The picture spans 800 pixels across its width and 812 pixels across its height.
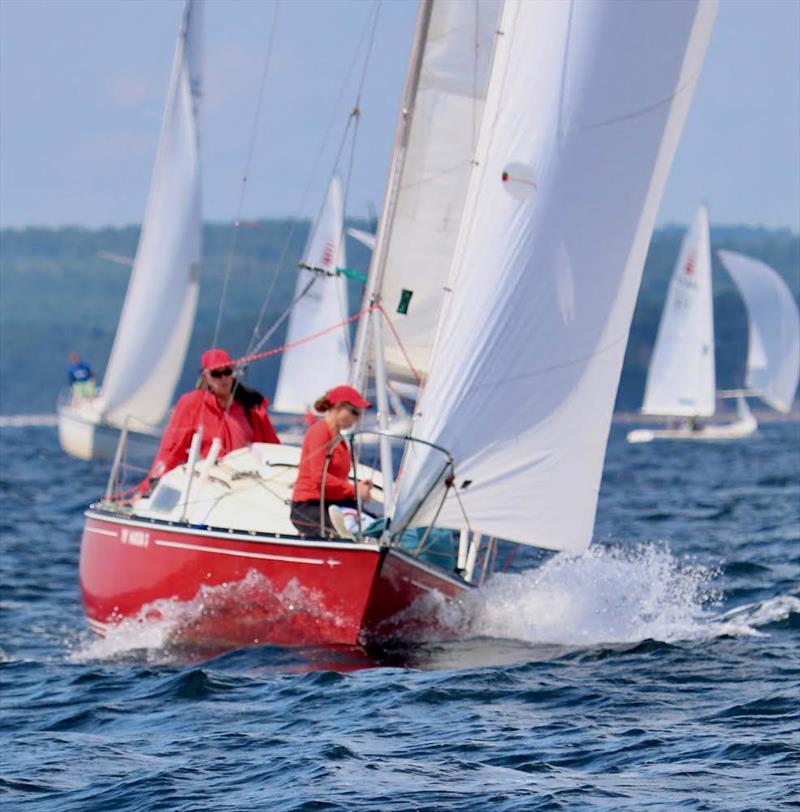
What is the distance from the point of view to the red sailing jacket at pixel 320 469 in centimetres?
899

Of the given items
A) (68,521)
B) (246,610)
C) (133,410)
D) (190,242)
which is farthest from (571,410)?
(133,410)

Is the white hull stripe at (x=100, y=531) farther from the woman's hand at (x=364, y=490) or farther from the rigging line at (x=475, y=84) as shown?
the rigging line at (x=475, y=84)

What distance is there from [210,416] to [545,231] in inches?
106

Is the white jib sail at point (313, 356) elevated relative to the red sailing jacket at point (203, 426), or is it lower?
elevated

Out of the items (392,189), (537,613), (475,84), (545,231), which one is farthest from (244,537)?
(475,84)

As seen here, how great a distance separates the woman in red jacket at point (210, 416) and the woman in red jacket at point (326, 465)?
3.88 ft

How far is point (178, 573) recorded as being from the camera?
9.09m

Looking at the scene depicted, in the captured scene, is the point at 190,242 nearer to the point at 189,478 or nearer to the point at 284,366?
the point at 284,366

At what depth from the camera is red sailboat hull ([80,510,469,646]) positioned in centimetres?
847

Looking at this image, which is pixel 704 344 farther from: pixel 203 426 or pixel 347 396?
pixel 347 396

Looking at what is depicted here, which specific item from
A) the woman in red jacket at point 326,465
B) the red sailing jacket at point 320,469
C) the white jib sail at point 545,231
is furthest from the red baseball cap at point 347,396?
the white jib sail at point 545,231

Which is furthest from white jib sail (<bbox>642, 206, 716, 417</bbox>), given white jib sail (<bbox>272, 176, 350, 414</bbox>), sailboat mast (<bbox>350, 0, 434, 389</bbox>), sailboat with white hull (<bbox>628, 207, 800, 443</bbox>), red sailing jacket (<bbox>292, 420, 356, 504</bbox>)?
red sailing jacket (<bbox>292, 420, 356, 504</bbox>)

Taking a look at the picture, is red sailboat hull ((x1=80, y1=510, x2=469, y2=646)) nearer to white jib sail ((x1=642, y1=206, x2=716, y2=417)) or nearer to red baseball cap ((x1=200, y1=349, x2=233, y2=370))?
red baseball cap ((x1=200, y1=349, x2=233, y2=370))

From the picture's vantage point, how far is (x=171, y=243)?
26281mm
